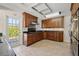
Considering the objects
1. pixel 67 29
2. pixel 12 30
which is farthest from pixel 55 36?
pixel 12 30

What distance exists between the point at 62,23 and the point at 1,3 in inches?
54.9

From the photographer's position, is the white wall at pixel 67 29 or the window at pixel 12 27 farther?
the white wall at pixel 67 29

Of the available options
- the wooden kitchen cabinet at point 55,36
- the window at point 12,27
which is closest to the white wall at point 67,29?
the wooden kitchen cabinet at point 55,36

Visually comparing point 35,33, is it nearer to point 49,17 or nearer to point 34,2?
point 49,17

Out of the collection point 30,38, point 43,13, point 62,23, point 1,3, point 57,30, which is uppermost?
point 1,3

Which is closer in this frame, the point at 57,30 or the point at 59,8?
the point at 59,8

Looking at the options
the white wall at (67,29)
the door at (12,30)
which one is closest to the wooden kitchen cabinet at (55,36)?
the white wall at (67,29)

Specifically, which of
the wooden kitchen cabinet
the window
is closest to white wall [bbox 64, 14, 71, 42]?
the wooden kitchen cabinet

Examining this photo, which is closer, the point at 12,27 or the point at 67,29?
the point at 12,27

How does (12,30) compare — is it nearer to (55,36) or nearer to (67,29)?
(55,36)

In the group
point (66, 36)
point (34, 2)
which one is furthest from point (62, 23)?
point (34, 2)

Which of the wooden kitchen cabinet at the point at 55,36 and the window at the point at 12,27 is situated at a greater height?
the window at the point at 12,27

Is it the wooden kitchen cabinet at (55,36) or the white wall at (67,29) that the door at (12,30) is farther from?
the white wall at (67,29)

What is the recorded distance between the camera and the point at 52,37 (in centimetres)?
224
